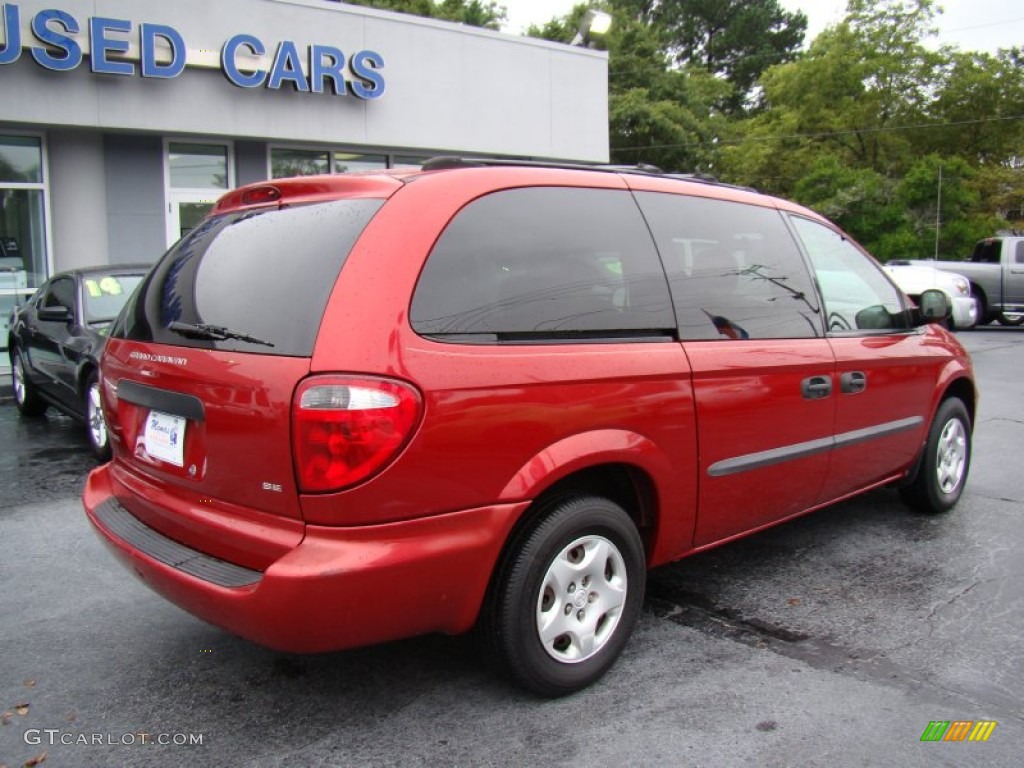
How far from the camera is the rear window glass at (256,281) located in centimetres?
252

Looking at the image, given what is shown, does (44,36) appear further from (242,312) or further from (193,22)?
(242,312)

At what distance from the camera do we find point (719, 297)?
11.1 feet

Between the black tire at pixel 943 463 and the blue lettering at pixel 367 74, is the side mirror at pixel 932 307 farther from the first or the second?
the blue lettering at pixel 367 74

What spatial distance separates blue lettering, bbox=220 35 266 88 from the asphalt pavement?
8869 millimetres

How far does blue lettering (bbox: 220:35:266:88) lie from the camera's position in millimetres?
11484

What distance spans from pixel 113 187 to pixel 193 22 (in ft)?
8.10

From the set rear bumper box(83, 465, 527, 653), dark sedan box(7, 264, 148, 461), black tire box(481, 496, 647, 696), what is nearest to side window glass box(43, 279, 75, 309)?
dark sedan box(7, 264, 148, 461)

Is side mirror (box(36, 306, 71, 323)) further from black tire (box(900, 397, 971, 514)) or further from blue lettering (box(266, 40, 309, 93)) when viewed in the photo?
black tire (box(900, 397, 971, 514))

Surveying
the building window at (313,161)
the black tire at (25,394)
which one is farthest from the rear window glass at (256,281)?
the building window at (313,161)

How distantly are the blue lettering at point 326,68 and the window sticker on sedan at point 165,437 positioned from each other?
10.4 m

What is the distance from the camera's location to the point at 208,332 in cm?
271

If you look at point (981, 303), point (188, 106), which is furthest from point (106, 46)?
point (981, 303)

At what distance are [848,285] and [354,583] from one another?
3050mm

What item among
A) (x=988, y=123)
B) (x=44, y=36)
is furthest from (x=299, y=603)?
(x=988, y=123)
